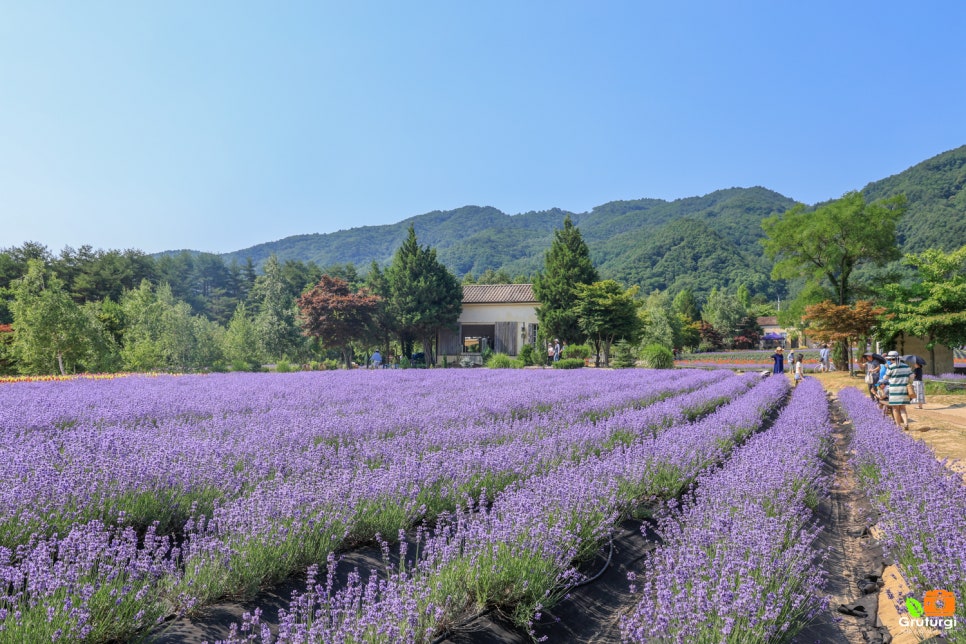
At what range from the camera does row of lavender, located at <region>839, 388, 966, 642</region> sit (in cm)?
271

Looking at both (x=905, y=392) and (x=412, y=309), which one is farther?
(x=412, y=309)

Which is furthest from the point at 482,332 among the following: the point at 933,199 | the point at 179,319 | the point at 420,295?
the point at 933,199

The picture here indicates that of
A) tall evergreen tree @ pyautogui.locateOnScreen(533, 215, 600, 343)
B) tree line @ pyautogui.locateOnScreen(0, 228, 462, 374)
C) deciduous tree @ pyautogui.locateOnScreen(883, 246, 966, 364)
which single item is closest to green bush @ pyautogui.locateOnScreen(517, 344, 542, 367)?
tall evergreen tree @ pyautogui.locateOnScreen(533, 215, 600, 343)

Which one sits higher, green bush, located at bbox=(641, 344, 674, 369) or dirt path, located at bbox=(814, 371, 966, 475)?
green bush, located at bbox=(641, 344, 674, 369)

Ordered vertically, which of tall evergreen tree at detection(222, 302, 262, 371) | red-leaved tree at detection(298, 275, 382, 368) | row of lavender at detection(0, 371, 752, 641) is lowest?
row of lavender at detection(0, 371, 752, 641)

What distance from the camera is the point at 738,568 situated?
258cm

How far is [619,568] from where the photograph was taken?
370 centimetres

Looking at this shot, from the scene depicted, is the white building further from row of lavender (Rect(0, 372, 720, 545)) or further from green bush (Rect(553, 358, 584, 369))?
row of lavender (Rect(0, 372, 720, 545))

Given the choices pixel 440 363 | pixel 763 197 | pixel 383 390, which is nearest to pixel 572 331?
pixel 440 363

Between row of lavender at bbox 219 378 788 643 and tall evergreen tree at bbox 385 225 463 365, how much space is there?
2434 cm

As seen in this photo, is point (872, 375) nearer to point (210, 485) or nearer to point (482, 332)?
point (210, 485)

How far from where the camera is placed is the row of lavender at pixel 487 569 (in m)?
2.14

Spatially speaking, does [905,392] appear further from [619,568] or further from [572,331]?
[572,331]

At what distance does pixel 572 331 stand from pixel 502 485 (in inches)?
945
